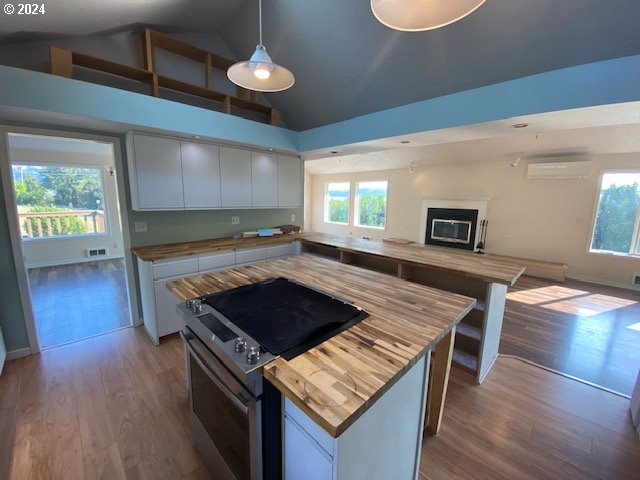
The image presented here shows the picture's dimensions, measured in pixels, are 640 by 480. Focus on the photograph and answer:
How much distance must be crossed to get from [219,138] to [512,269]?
3.07m

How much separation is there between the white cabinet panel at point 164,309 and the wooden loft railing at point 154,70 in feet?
6.18

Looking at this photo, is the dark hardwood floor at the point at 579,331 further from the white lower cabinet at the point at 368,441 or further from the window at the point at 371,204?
the window at the point at 371,204

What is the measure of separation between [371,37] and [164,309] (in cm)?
311

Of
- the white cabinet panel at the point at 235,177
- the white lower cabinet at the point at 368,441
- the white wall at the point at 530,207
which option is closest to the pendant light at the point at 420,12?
the white lower cabinet at the point at 368,441

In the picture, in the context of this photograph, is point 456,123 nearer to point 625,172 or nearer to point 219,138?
point 219,138

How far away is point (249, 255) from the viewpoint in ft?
10.8

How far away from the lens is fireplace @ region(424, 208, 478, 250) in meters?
5.82

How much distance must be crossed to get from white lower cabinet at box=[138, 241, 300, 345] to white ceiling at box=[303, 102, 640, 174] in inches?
80.4

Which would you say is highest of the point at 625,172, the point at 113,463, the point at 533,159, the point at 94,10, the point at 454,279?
the point at 94,10

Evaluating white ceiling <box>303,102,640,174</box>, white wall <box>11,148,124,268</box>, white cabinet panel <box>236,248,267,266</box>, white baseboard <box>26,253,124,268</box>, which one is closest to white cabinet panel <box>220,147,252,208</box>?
white cabinet panel <box>236,248,267,266</box>

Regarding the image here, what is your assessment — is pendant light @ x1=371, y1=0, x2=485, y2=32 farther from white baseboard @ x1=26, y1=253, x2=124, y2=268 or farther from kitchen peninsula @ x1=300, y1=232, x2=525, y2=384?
white baseboard @ x1=26, y1=253, x2=124, y2=268

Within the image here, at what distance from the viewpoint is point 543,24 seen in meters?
1.64

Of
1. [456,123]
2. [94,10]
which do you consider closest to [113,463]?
[94,10]

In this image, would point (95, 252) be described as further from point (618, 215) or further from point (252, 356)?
point (618, 215)
